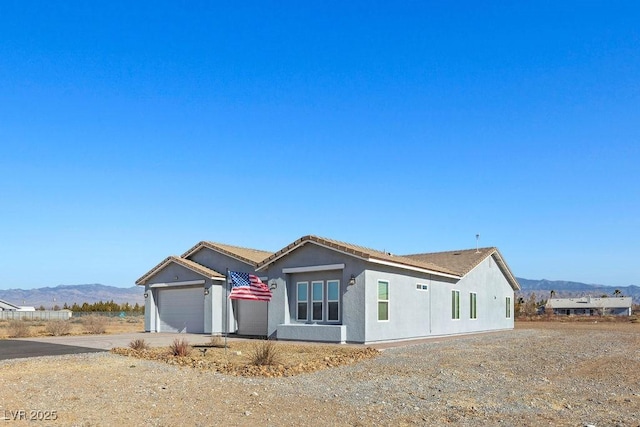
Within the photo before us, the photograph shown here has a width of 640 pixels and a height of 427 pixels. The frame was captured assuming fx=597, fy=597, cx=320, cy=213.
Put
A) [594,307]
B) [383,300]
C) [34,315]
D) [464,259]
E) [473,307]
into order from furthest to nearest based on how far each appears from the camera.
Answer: [594,307], [34,315], [464,259], [473,307], [383,300]

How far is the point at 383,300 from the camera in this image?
22.2 metres

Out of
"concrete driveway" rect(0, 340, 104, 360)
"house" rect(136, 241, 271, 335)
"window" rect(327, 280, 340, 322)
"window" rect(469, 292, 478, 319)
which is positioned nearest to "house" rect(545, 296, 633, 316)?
"window" rect(469, 292, 478, 319)

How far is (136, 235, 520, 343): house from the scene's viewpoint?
70.5ft

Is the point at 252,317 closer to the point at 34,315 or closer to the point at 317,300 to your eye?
the point at 317,300

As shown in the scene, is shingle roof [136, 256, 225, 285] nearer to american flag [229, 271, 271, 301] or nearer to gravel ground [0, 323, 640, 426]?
american flag [229, 271, 271, 301]

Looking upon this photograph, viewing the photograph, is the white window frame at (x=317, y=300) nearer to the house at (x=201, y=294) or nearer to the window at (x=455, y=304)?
the house at (x=201, y=294)

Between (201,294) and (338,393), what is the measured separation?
1857 centimetres

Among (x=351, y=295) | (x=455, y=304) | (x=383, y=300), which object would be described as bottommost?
(x=455, y=304)

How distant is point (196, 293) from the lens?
2858 centimetres

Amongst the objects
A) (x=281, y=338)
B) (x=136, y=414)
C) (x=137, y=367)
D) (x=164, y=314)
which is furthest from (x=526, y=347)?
(x=164, y=314)

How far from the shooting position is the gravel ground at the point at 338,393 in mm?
8734

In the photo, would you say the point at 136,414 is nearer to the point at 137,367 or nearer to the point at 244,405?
the point at 244,405

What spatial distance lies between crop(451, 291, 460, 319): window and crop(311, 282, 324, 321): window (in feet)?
27.8
